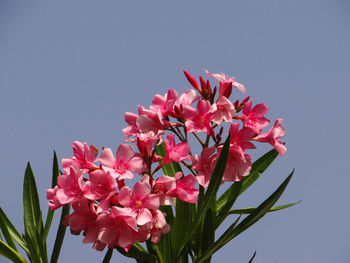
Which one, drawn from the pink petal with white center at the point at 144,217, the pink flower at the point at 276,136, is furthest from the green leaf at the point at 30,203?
the pink flower at the point at 276,136

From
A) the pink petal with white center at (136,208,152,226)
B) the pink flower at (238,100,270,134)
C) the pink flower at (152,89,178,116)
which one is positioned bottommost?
the pink petal with white center at (136,208,152,226)

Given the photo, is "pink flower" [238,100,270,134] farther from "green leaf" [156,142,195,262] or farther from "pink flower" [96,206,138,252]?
"pink flower" [96,206,138,252]

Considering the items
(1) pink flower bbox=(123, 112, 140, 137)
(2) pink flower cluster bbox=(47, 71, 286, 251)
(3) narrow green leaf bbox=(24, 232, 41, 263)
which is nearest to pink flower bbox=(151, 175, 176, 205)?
(2) pink flower cluster bbox=(47, 71, 286, 251)

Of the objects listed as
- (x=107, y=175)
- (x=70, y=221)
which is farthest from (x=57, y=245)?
(x=107, y=175)

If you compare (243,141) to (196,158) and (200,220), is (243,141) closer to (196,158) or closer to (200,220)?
(196,158)

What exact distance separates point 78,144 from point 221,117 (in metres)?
0.48

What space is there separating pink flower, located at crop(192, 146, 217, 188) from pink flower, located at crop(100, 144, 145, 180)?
189 mm

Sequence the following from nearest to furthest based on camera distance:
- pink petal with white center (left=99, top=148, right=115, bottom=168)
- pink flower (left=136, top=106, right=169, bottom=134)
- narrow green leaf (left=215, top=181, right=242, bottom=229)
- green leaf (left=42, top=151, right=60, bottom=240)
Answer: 1. pink petal with white center (left=99, top=148, right=115, bottom=168)
2. pink flower (left=136, top=106, right=169, bottom=134)
3. narrow green leaf (left=215, top=181, right=242, bottom=229)
4. green leaf (left=42, top=151, right=60, bottom=240)

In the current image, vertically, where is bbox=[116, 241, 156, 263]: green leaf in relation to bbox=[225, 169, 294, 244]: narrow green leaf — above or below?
below

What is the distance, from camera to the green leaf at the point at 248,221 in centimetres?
172

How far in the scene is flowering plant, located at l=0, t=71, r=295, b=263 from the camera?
150 centimetres

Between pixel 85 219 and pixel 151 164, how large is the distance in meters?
0.27

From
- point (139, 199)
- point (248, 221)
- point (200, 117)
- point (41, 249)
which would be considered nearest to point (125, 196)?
point (139, 199)

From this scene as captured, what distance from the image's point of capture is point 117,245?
1578 millimetres
